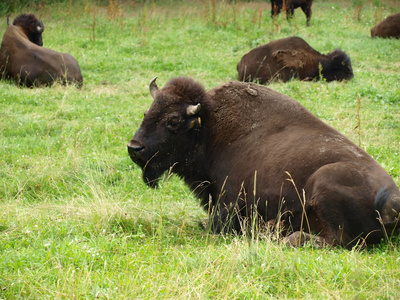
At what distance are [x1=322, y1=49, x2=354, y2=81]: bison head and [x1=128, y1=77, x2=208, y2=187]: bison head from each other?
7.72 metres

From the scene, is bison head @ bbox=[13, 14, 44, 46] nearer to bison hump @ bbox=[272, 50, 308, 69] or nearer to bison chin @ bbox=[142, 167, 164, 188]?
bison hump @ bbox=[272, 50, 308, 69]

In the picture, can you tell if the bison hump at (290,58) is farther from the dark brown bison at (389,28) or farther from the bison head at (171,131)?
the bison head at (171,131)

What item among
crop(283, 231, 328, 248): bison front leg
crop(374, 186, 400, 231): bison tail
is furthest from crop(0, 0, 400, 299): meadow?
crop(374, 186, 400, 231): bison tail

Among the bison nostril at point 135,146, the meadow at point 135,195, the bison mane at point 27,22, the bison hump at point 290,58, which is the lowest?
the meadow at point 135,195

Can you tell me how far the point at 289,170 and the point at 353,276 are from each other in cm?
179

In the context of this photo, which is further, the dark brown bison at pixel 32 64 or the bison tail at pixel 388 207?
the dark brown bison at pixel 32 64

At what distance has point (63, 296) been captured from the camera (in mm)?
3684

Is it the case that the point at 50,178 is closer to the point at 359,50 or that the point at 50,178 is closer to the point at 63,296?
the point at 63,296

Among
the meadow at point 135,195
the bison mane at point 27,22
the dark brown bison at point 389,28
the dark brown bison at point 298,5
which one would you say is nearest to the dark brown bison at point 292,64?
the meadow at point 135,195

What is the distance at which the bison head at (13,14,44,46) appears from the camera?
14695 millimetres

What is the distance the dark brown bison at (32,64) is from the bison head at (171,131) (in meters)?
6.49

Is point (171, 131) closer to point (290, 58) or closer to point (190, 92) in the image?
point (190, 92)

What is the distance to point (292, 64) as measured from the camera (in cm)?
1327

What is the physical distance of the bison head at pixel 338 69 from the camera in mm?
13078
